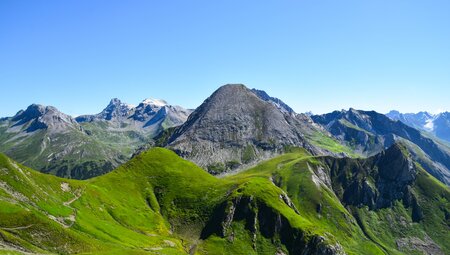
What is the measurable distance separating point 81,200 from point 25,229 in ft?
238

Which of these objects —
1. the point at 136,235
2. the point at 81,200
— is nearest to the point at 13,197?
the point at 81,200

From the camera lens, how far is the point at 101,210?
19988 centimetres

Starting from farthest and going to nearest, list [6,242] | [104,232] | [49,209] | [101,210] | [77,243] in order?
[101,210] → [104,232] → [49,209] → [77,243] → [6,242]

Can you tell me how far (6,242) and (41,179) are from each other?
78.4 meters

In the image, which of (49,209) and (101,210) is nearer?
(49,209)

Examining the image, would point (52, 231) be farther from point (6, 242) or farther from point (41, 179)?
point (41, 179)

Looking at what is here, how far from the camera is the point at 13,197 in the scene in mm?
143125

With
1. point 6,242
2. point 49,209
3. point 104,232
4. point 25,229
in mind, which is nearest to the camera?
point 6,242

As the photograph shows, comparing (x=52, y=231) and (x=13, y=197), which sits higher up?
(x=13, y=197)

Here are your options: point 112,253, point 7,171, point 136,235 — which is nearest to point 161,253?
point 136,235

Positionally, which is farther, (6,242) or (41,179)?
Result: (41,179)

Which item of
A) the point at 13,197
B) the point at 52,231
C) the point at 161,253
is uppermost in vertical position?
the point at 13,197

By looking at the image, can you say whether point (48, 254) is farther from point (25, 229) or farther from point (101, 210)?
point (101, 210)

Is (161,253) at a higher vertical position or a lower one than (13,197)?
lower
